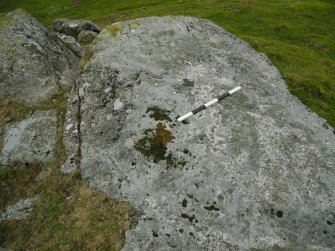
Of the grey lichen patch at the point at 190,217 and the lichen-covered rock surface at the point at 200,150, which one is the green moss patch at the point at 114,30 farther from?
the grey lichen patch at the point at 190,217

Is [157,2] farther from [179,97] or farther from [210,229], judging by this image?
[210,229]

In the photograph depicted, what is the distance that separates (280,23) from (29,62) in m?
31.9

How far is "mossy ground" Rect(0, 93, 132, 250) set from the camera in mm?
10531

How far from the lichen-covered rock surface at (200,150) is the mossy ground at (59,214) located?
1.47ft

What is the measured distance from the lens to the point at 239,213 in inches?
422

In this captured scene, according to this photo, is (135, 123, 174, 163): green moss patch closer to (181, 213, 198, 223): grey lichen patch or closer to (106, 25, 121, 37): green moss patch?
(181, 213, 198, 223): grey lichen patch

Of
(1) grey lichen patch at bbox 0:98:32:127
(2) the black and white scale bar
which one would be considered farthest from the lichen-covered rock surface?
(1) grey lichen patch at bbox 0:98:32:127

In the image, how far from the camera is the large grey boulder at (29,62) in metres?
15.9

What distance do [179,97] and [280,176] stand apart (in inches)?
191

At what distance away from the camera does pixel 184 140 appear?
40.7ft

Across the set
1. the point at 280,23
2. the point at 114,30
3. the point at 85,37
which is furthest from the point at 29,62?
the point at 280,23

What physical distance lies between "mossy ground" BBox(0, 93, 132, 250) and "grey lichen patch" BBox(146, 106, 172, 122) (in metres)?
3.43

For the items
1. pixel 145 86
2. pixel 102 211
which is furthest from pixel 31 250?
pixel 145 86

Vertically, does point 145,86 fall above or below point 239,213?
above
